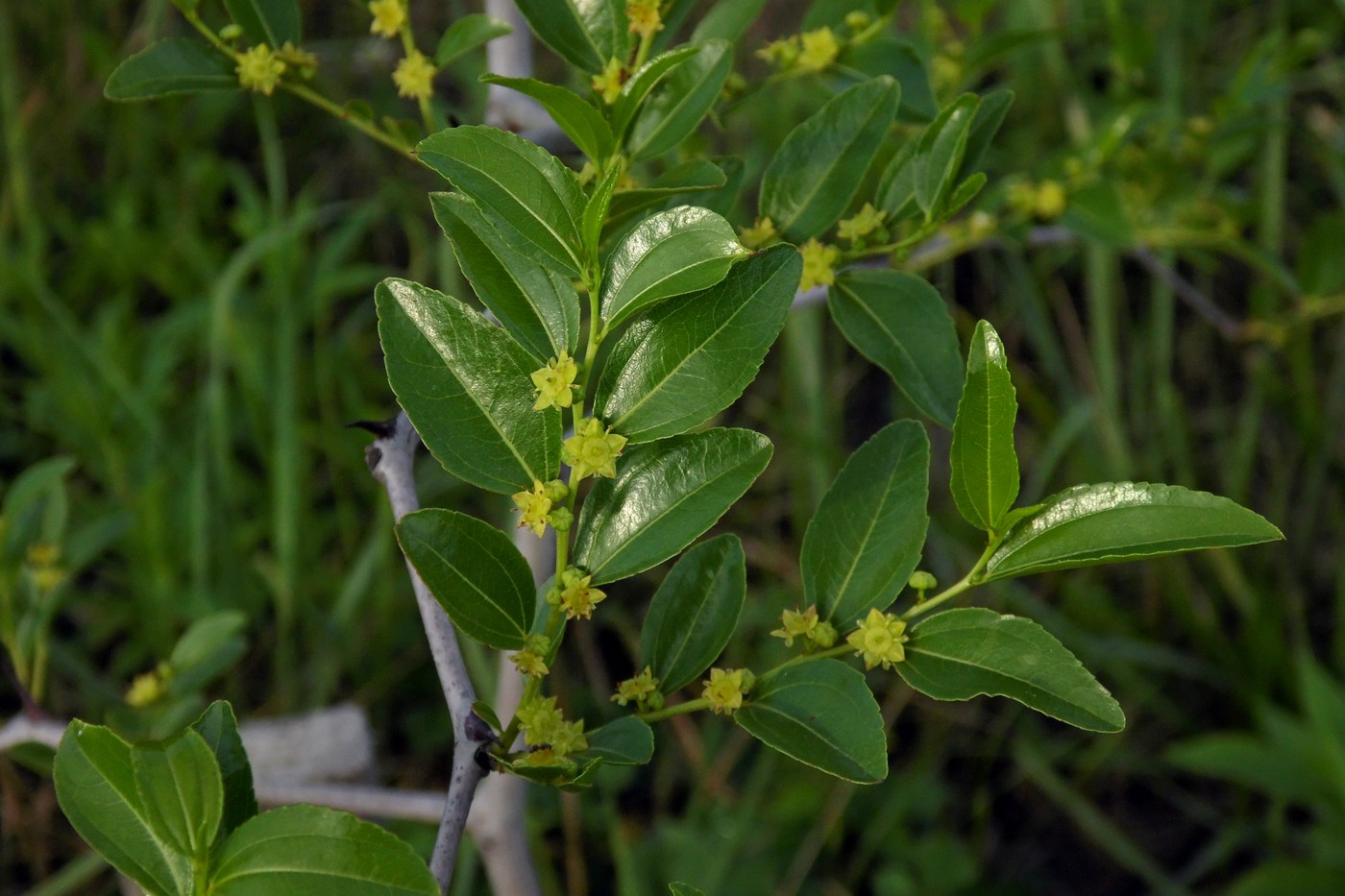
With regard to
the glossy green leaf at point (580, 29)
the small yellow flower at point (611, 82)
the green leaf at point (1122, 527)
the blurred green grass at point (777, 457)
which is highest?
the glossy green leaf at point (580, 29)

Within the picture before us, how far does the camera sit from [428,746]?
188cm

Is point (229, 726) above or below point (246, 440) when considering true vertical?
above

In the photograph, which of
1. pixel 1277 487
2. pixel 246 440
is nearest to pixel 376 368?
pixel 246 440

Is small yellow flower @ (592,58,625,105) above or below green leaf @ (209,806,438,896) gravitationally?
above

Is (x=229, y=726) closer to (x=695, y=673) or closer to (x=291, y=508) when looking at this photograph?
(x=695, y=673)

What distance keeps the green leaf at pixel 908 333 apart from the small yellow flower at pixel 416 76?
0.30m

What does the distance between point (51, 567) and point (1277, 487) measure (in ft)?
6.17

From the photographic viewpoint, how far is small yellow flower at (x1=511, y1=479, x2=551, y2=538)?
59cm

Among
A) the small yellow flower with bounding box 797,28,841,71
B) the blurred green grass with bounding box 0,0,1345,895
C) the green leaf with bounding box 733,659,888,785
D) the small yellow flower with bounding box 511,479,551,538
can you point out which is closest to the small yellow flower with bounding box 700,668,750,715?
the green leaf with bounding box 733,659,888,785

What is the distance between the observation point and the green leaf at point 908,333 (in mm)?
715

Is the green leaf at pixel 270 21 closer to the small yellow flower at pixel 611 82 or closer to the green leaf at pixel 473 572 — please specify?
the small yellow flower at pixel 611 82

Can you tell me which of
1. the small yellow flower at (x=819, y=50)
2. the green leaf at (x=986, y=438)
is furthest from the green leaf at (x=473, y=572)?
the small yellow flower at (x=819, y=50)

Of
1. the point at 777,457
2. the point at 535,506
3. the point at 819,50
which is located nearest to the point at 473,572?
the point at 535,506

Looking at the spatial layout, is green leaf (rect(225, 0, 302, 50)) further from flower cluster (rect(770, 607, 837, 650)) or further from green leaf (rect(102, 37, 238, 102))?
flower cluster (rect(770, 607, 837, 650))
